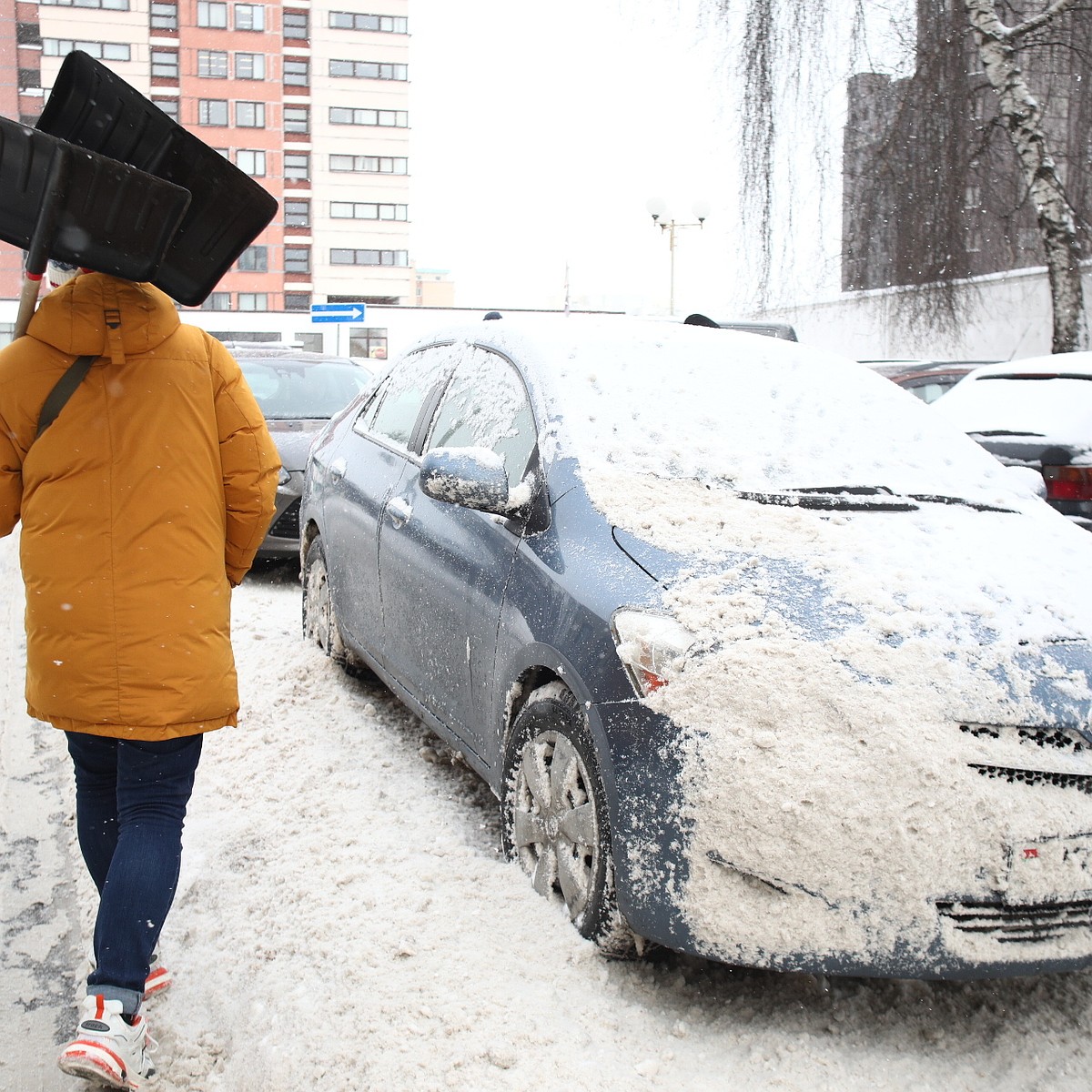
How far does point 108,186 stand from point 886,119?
1199cm

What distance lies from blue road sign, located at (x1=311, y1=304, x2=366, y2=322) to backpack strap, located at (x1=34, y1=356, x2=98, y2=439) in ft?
71.0

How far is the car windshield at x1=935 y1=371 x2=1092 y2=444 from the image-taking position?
724 cm


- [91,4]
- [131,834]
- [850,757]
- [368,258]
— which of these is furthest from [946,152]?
[91,4]

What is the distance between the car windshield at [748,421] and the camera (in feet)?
11.5

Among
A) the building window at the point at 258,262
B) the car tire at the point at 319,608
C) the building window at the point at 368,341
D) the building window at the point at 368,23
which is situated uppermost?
the building window at the point at 368,23

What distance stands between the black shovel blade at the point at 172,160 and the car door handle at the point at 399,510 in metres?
1.54

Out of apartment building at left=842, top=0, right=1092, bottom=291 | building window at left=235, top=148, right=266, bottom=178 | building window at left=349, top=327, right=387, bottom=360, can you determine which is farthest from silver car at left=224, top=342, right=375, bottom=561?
building window at left=235, top=148, right=266, bottom=178

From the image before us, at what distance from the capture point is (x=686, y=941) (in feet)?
8.81

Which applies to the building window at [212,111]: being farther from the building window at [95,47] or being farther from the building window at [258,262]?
the building window at [258,262]

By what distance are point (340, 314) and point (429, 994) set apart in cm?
2214

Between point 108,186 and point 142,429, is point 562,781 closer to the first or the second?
point 142,429

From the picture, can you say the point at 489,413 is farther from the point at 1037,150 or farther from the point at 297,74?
the point at 297,74

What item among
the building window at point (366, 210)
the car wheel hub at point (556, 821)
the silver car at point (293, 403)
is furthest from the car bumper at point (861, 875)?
the building window at point (366, 210)

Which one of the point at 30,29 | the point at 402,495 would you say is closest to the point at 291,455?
the point at 402,495
